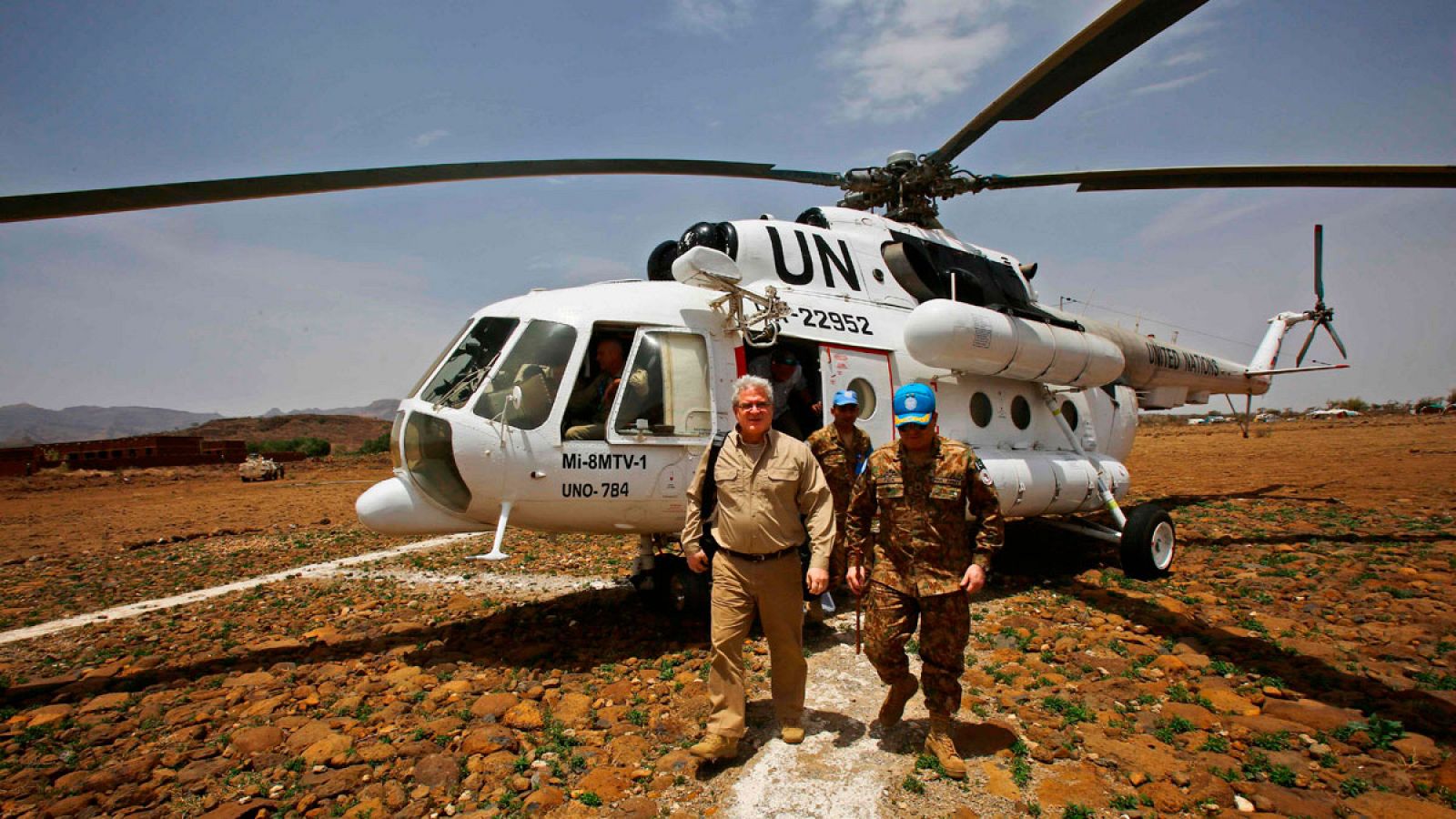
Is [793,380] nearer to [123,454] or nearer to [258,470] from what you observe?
[258,470]

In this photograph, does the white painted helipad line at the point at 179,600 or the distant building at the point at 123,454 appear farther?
the distant building at the point at 123,454

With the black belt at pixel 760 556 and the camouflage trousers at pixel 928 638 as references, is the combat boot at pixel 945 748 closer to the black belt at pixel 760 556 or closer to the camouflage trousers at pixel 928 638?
the camouflage trousers at pixel 928 638

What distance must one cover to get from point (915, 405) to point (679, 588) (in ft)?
8.58

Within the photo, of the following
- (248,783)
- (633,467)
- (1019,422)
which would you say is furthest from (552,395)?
(1019,422)

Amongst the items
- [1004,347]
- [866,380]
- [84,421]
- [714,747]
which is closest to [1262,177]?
[1004,347]

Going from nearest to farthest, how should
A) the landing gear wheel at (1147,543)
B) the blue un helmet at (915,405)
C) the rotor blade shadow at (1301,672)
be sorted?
the blue un helmet at (915,405) < the rotor blade shadow at (1301,672) < the landing gear wheel at (1147,543)

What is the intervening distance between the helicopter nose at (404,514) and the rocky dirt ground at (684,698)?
94 cm

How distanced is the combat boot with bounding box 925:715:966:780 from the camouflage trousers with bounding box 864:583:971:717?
0.04 meters

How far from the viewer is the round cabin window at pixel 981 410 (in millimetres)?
6832

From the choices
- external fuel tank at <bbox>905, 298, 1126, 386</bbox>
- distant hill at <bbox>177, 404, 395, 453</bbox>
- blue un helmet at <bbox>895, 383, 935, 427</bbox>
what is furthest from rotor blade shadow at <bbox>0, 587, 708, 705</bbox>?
distant hill at <bbox>177, 404, 395, 453</bbox>

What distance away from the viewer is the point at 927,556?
3404 millimetres

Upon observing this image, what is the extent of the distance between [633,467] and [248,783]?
272cm

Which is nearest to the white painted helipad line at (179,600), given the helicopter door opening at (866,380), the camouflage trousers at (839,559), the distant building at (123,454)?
the helicopter door opening at (866,380)

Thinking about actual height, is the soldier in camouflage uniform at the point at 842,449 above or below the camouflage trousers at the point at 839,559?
above
